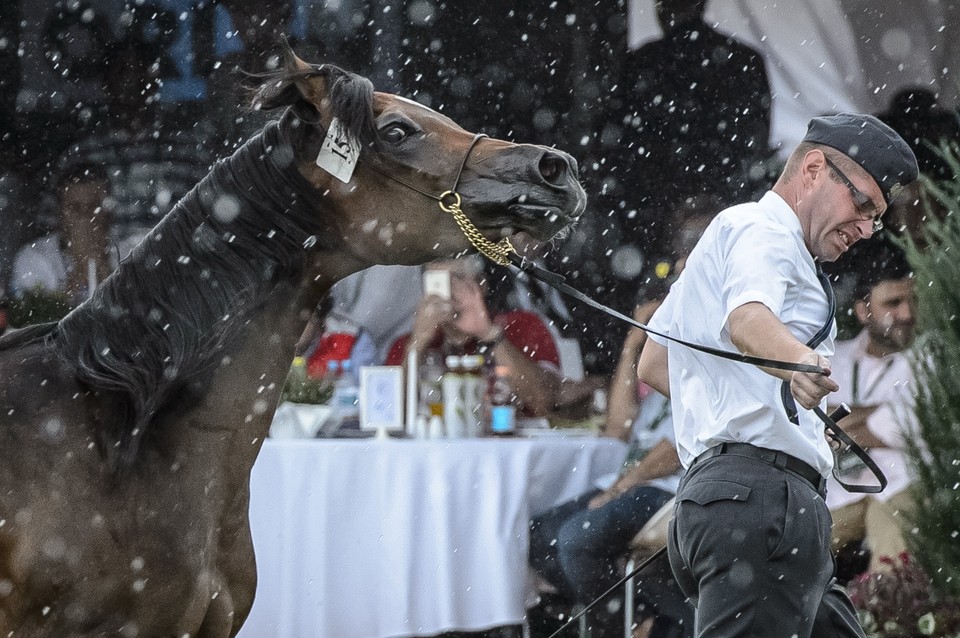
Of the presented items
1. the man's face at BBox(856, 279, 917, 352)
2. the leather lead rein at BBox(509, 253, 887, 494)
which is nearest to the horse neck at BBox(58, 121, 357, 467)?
the leather lead rein at BBox(509, 253, 887, 494)

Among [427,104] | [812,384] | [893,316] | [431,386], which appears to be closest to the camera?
[812,384]

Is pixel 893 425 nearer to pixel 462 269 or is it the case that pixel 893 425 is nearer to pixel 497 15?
pixel 462 269

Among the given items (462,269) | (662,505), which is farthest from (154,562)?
(462,269)

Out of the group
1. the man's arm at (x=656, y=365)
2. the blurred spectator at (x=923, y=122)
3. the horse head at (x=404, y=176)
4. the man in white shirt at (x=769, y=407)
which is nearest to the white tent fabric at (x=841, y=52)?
the blurred spectator at (x=923, y=122)

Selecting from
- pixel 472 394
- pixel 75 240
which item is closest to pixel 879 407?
pixel 472 394

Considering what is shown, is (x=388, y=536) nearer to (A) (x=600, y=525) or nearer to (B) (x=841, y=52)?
(A) (x=600, y=525)

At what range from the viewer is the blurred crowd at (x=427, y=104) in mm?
5828

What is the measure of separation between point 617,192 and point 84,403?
158 inches

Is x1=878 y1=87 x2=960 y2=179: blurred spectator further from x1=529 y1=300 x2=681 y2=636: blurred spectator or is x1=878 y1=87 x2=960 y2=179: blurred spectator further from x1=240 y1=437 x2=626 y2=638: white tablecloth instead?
x1=240 y1=437 x2=626 y2=638: white tablecloth

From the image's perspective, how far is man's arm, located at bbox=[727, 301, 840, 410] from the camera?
6.74ft

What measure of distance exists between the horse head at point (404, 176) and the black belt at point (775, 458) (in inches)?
23.3

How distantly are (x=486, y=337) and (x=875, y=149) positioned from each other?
Answer: 3092mm

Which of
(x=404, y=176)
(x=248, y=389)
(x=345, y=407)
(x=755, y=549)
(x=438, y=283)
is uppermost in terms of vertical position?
(x=404, y=176)

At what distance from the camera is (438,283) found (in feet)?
18.0
